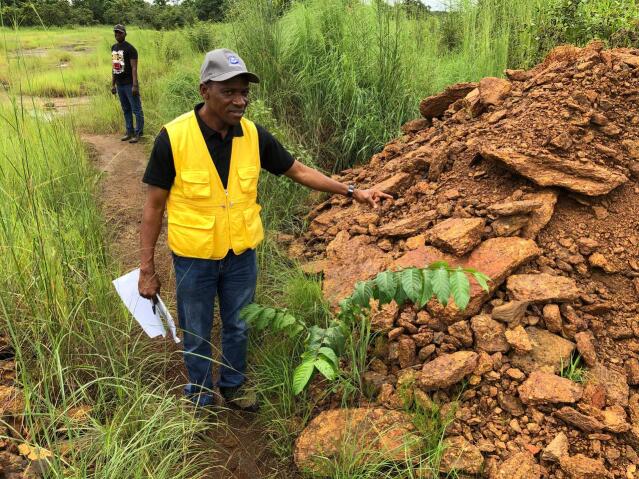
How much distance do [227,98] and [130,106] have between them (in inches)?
219

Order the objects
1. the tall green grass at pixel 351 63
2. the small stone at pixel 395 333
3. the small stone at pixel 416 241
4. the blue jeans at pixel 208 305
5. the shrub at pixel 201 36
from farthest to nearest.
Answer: the shrub at pixel 201 36, the tall green grass at pixel 351 63, the small stone at pixel 416 241, the small stone at pixel 395 333, the blue jeans at pixel 208 305

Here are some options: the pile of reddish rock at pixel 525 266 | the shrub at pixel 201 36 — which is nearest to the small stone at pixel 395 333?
the pile of reddish rock at pixel 525 266

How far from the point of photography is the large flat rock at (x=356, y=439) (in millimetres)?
2004

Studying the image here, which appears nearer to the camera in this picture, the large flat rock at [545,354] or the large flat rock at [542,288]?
the large flat rock at [545,354]

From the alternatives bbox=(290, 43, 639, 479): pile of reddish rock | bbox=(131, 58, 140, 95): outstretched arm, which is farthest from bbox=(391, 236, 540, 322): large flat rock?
bbox=(131, 58, 140, 95): outstretched arm

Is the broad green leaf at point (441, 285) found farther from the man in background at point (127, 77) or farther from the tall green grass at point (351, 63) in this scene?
the man in background at point (127, 77)

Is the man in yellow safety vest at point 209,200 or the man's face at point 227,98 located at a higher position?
the man's face at point 227,98

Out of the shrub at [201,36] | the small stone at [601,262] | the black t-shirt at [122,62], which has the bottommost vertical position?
the small stone at [601,262]

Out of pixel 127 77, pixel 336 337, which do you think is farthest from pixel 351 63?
pixel 127 77

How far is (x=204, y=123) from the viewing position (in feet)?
6.82

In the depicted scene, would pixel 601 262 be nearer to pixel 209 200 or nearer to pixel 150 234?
pixel 209 200

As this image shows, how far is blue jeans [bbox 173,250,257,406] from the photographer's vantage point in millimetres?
2248

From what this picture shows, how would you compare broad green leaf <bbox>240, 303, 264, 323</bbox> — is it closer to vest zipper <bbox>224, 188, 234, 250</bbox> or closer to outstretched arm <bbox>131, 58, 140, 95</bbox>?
vest zipper <bbox>224, 188, 234, 250</bbox>

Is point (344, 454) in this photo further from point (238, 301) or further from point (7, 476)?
point (7, 476)
